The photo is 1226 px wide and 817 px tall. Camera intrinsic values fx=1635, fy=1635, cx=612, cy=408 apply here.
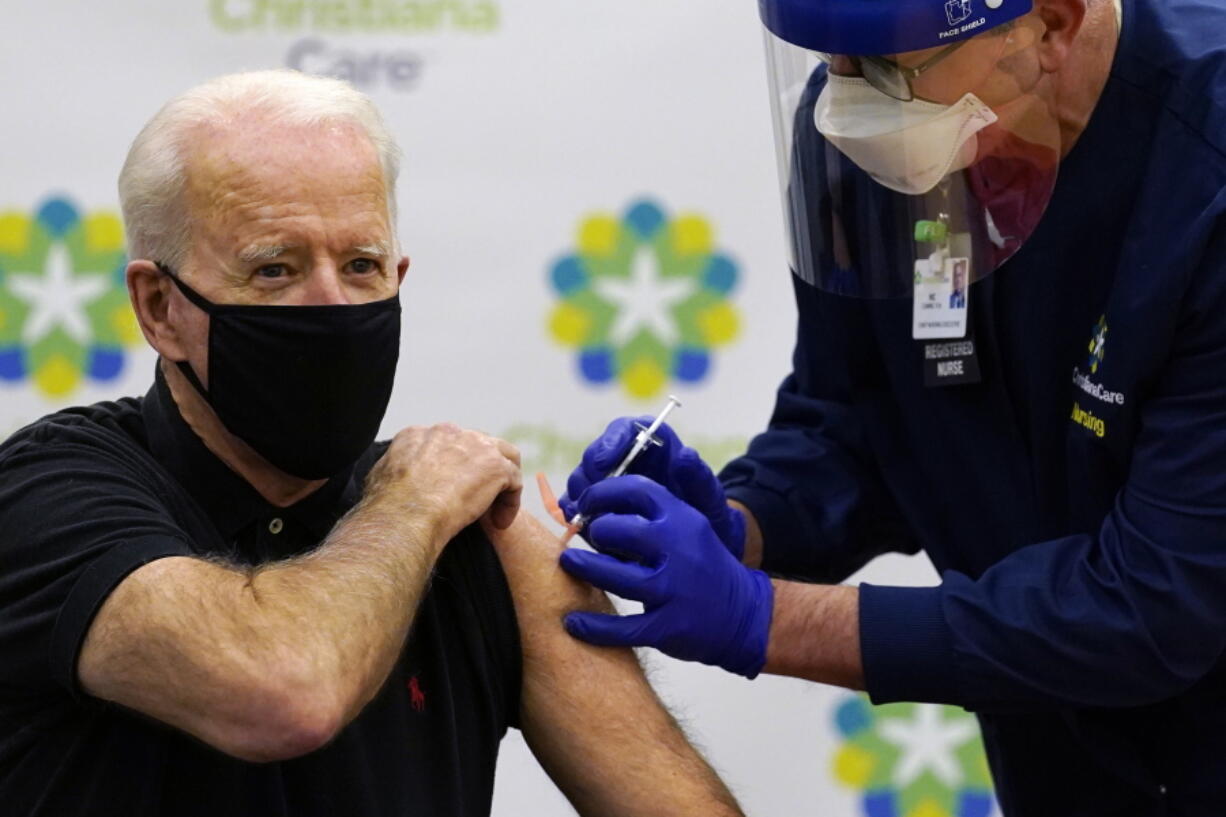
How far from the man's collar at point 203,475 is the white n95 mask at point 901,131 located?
70 centimetres

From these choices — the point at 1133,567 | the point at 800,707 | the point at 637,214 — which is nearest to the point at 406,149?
the point at 637,214

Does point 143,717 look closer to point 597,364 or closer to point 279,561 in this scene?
point 279,561

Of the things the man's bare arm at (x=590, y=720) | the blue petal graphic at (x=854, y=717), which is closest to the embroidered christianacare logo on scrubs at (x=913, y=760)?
the blue petal graphic at (x=854, y=717)

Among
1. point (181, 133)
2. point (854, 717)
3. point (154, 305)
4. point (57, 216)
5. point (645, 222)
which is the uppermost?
point (181, 133)

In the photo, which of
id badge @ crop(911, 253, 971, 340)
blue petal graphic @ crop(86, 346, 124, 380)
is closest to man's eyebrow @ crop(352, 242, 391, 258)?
id badge @ crop(911, 253, 971, 340)

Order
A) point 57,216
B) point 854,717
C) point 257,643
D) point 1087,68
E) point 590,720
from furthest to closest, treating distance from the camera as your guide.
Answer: point 854,717 → point 57,216 → point 1087,68 → point 590,720 → point 257,643

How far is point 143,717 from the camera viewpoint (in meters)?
1.38

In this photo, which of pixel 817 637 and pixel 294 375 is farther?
pixel 817 637

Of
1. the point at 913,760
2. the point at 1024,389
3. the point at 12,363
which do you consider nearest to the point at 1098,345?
the point at 1024,389

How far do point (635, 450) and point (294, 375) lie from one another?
0.47 metres

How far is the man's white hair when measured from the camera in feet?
5.00

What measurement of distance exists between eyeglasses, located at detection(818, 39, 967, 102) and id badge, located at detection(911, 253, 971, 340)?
0.23m

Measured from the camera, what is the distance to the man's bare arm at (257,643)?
4.30 ft

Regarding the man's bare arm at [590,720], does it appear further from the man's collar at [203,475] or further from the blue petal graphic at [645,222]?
the blue petal graphic at [645,222]
